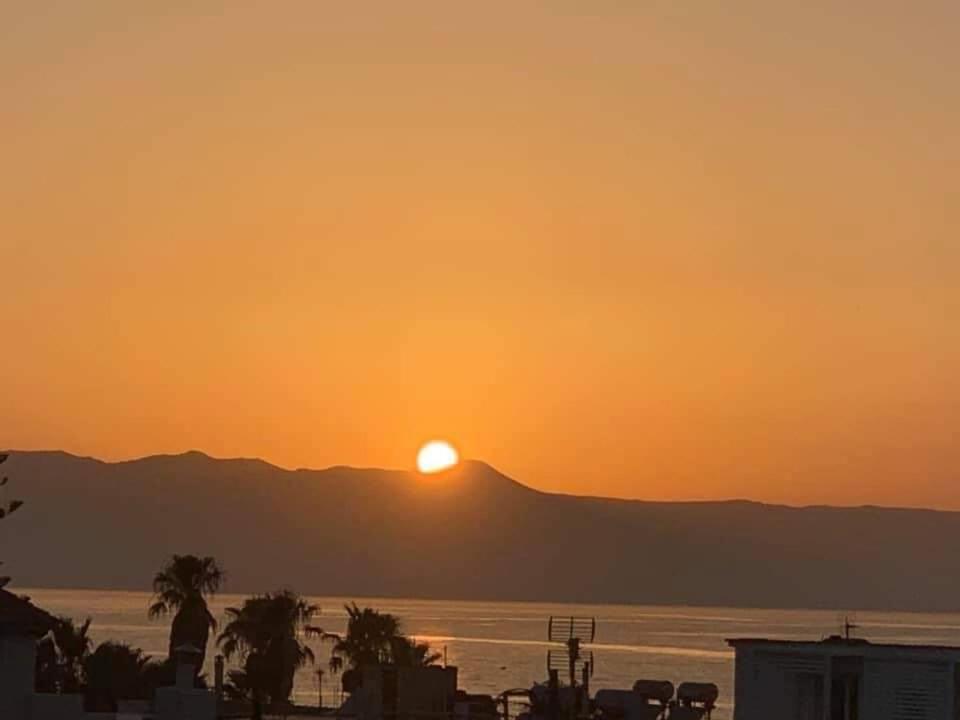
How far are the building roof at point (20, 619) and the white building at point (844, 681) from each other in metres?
11.7

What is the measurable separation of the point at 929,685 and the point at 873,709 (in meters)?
1.03

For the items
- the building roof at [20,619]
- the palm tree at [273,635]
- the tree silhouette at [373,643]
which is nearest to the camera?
the building roof at [20,619]

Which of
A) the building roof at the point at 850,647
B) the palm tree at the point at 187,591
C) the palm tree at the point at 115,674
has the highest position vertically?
the palm tree at the point at 187,591

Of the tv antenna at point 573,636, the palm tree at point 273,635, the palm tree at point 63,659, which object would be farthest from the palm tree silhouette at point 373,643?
the tv antenna at point 573,636

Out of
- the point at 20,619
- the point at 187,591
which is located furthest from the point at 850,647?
the point at 187,591

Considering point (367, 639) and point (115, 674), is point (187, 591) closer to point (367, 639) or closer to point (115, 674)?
point (367, 639)

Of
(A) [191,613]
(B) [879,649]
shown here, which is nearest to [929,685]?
(B) [879,649]

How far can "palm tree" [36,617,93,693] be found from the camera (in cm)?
6531

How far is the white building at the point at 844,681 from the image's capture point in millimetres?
37156

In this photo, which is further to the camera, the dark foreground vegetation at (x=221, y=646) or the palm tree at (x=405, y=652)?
the palm tree at (x=405, y=652)

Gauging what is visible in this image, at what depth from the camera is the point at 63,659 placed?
233ft

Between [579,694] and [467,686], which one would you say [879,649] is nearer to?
[579,694]

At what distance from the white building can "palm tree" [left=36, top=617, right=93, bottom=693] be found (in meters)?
29.7

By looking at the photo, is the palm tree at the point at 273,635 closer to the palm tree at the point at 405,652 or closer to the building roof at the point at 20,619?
the palm tree at the point at 405,652
